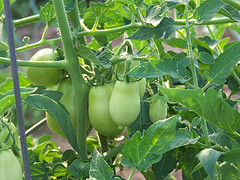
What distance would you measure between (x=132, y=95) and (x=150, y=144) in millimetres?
112

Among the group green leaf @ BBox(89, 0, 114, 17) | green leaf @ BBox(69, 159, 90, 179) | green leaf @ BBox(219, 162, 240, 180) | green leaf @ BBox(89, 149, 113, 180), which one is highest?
green leaf @ BBox(89, 0, 114, 17)

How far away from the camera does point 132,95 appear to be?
589mm

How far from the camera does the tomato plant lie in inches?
19.4

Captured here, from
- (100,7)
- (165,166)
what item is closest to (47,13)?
(100,7)

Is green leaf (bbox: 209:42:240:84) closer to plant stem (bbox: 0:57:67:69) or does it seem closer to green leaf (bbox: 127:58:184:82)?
green leaf (bbox: 127:58:184:82)

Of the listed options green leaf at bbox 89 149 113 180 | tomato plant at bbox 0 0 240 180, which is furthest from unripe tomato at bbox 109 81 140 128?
green leaf at bbox 89 149 113 180

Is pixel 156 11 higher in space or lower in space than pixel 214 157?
higher

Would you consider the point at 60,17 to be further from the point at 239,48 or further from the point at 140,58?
the point at 239,48

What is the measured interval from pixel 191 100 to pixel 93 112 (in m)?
0.19

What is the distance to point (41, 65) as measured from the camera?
0.60 m

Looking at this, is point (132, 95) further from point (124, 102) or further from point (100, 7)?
point (100, 7)

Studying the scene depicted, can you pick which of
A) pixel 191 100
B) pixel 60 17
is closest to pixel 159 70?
pixel 191 100

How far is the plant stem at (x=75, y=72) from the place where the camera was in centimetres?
60

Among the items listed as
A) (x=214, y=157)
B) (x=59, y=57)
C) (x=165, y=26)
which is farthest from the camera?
(x=59, y=57)
